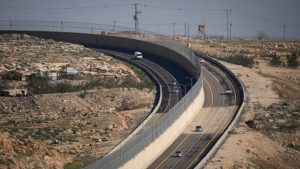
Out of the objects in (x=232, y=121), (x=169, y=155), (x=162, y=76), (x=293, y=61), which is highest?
(x=293, y=61)

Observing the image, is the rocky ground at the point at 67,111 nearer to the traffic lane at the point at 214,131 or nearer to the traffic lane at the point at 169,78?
the traffic lane at the point at 169,78

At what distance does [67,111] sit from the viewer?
107125 mm

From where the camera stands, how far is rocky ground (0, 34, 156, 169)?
250 ft

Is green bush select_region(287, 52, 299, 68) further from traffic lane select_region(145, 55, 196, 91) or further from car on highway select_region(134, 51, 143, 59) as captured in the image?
car on highway select_region(134, 51, 143, 59)

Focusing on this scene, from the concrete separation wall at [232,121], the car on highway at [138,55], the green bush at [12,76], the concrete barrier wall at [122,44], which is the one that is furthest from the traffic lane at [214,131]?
the green bush at [12,76]

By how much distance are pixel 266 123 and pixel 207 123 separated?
7.93 meters

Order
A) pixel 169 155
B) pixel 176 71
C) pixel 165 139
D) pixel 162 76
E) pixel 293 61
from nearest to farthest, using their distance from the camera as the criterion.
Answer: pixel 169 155 < pixel 165 139 < pixel 162 76 < pixel 176 71 < pixel 293 61

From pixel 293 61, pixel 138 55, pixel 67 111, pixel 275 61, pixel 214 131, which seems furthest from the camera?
pixel 275 61

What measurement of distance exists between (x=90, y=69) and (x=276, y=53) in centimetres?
4983

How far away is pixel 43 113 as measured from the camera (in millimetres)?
105500

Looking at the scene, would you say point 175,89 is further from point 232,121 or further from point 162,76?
point 232,121

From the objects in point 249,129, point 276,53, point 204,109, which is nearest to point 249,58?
point 276,53

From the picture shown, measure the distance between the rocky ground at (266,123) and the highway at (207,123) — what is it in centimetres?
200

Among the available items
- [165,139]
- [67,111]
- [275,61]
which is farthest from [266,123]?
[275,61]
